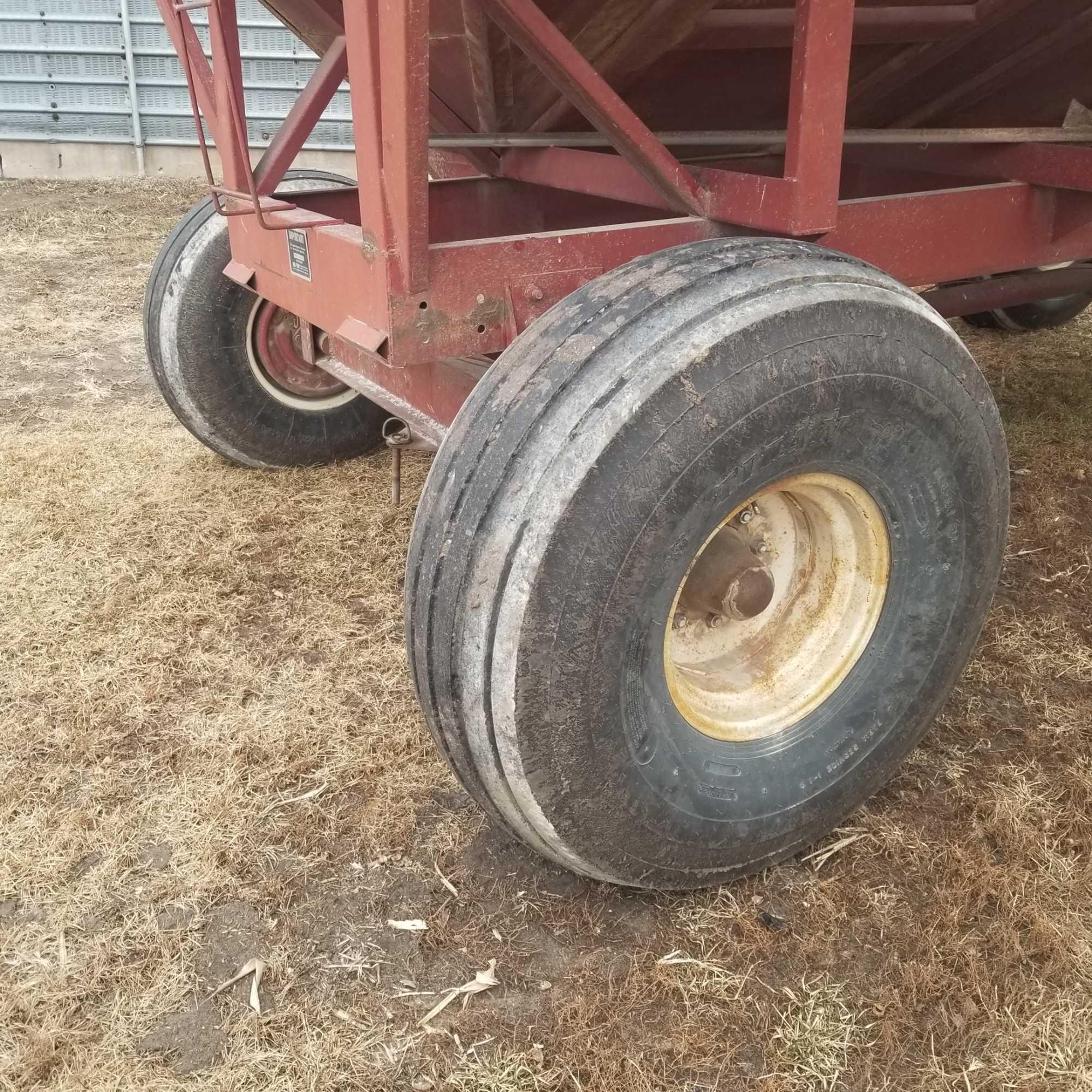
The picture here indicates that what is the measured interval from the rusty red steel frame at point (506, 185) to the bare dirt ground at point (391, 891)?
83 centimetres

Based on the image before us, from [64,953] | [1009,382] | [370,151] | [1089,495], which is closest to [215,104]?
[370,151]

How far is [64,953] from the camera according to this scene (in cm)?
186

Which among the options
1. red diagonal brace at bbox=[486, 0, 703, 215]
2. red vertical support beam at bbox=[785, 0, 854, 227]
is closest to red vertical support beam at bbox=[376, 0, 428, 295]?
red diagonal brace at bbox=[486, 0, 703, 215]

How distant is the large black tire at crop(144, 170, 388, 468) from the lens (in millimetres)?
3387

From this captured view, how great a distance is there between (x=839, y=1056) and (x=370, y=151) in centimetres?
176

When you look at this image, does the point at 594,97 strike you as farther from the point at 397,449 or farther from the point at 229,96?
the point at 397,449

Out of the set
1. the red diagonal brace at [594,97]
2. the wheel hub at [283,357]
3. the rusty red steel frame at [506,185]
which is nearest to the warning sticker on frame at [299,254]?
the rusty red steel frame at [506,185]

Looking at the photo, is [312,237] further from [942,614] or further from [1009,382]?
[1009,382]

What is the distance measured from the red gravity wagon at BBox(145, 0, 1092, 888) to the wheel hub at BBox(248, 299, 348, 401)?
682mm

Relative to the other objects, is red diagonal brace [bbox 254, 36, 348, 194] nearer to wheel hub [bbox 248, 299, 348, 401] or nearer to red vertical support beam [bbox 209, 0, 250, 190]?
red vertical support beam [bbox 209, 0, 250, 190]

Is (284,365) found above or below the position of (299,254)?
below

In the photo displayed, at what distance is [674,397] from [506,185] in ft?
6.60

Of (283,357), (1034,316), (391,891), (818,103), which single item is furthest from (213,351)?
(1034,316)

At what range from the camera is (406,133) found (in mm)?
1729
